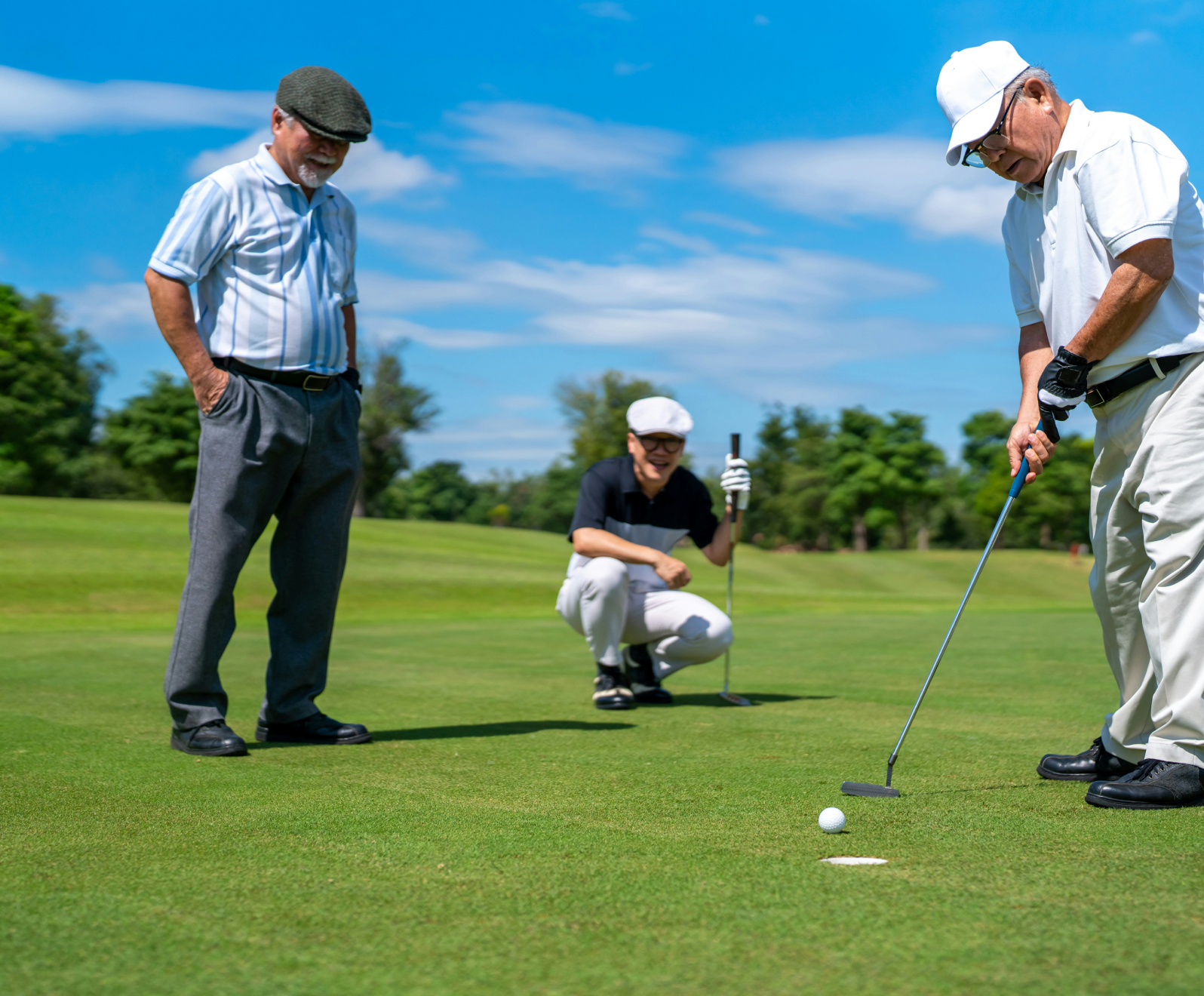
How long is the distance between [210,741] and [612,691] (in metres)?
2.18

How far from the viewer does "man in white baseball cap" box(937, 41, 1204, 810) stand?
330 centimetres

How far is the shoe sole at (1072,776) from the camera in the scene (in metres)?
3.67

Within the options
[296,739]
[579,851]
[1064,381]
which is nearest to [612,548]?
[296,739]

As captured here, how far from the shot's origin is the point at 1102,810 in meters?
3.13

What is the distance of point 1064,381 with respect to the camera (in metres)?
3.47

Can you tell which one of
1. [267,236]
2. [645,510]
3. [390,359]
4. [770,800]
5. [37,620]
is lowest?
[37,620]

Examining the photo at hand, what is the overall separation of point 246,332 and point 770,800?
8.44 ft

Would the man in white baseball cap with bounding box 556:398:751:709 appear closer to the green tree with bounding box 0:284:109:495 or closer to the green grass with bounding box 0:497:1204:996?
the green grass with bounding box 0:497:1204:996

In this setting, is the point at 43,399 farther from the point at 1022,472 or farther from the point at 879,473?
the point at 1022,472

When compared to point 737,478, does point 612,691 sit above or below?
below

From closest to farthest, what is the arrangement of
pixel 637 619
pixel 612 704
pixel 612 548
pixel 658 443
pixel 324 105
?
pixel 324 105 → pixel 612 704 → pixel 612 548 → pixel 658 443 → pixel 637 619

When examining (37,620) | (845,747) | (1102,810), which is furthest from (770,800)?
(37,620)

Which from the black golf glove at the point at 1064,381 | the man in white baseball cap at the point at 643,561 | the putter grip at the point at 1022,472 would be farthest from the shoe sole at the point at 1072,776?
the man in white baseball cap at the point at 643,561

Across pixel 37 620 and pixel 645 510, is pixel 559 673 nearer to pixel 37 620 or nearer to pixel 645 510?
pixel 645 510
